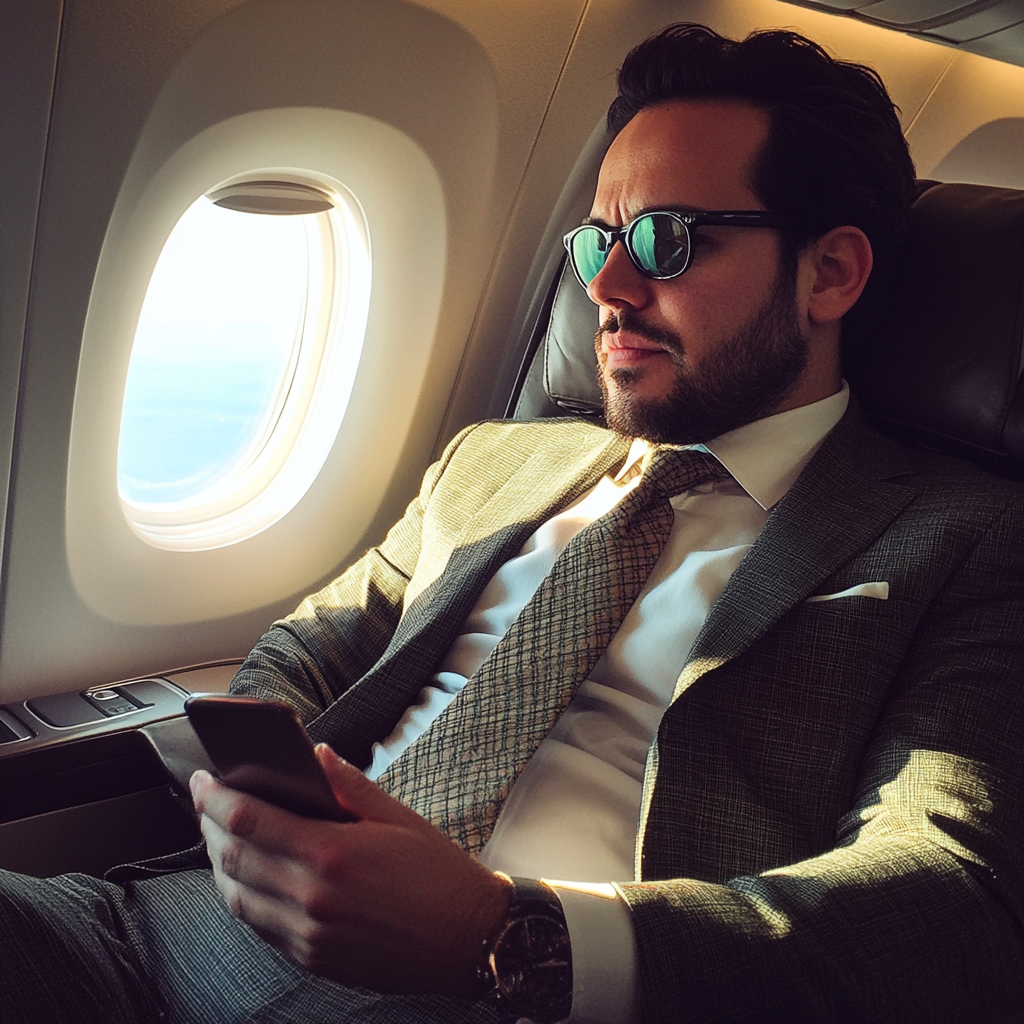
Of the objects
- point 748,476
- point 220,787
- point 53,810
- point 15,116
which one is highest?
point 15,116

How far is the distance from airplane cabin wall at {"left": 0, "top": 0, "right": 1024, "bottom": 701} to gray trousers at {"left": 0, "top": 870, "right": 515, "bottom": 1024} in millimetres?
969

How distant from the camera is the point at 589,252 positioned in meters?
1.79

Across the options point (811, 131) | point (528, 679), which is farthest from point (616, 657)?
point (811, 131)

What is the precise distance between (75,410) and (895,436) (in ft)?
5.17

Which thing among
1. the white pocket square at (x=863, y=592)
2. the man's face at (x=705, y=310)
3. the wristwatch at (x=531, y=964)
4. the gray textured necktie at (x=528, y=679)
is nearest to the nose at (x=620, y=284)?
the man's face at (x=705, y=310)

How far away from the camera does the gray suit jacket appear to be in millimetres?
1012

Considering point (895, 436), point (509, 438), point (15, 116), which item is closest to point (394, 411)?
point (509, 438)

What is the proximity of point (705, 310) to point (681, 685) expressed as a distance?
648mm

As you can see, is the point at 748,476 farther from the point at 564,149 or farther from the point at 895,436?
the point at 564,149

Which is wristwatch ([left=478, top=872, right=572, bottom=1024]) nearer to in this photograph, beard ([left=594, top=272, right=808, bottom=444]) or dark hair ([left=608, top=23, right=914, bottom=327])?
beard ([left=594, top=272, right=808, bottom=444])

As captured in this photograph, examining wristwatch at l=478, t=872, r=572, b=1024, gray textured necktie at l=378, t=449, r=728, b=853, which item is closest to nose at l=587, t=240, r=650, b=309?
gray textured necktie at l=378, t=449, r=728, b=853

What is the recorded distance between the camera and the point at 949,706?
4.06 feet

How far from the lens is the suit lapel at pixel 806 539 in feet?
4.37

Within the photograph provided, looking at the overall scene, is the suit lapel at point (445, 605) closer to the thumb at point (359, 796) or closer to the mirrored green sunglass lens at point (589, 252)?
the mirrored green sunglass lens at point (589, 252)
